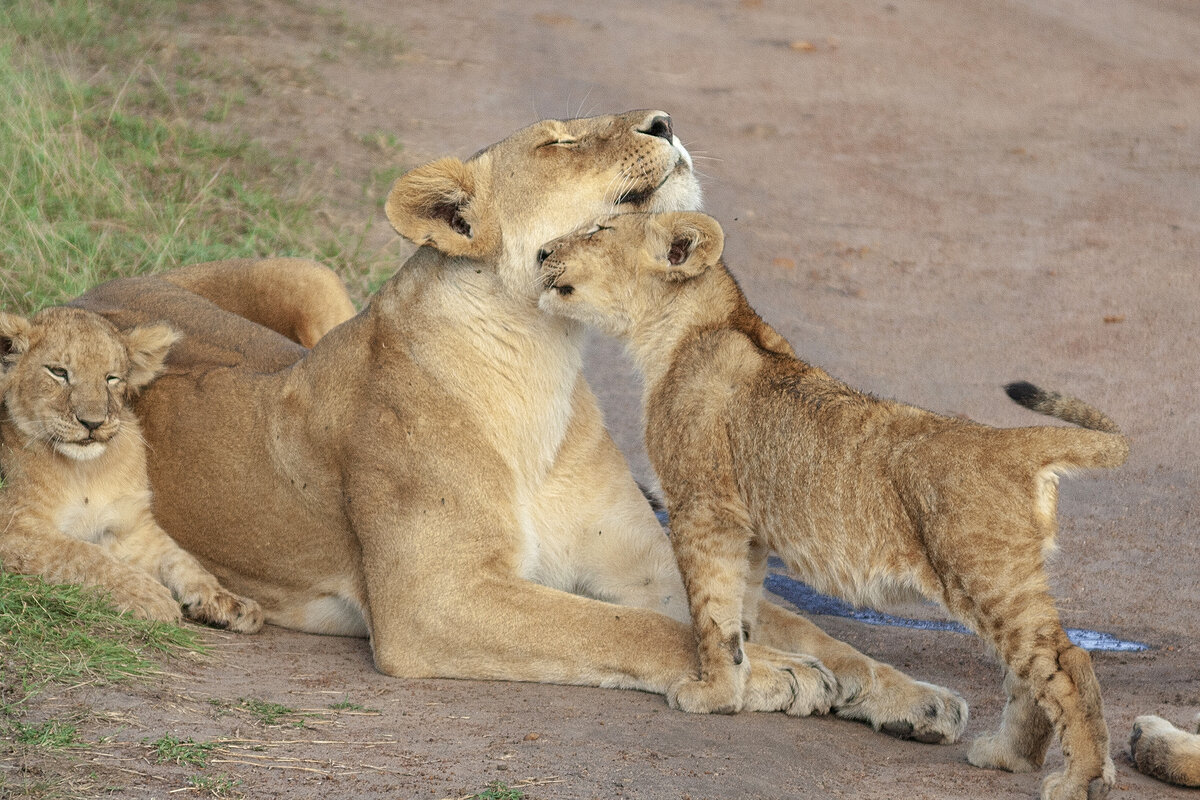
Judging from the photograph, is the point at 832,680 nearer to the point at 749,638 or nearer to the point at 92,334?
the point at 749,638

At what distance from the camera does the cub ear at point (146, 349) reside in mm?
4863

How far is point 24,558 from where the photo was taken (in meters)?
4.43

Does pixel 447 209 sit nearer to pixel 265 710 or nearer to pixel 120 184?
pixel 265 710

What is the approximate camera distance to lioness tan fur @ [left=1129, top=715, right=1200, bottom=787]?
366 centimetres

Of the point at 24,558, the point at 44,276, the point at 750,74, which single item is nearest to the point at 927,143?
the point at 750,74

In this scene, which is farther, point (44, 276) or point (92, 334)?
point (44, 276)

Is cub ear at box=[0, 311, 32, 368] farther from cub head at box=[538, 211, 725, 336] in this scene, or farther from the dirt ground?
cub head at box=[538, 211, 725, 336]

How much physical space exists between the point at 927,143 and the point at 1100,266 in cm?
292

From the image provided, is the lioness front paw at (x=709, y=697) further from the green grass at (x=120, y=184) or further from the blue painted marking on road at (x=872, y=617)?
the green grass at (x=120, y=184)

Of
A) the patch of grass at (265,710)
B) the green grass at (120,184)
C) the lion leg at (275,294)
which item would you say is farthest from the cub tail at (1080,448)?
the green grass at (120,184)

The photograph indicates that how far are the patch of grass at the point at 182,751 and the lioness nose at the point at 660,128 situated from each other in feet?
7.49

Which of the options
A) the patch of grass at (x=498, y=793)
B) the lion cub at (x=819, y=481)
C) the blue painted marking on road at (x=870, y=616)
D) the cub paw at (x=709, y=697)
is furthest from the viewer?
the blue painted marking on road at (x=870, y=616)

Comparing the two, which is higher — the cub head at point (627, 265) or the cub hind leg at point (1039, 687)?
the cub head at point (627, 265)

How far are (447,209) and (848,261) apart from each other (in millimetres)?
5258
